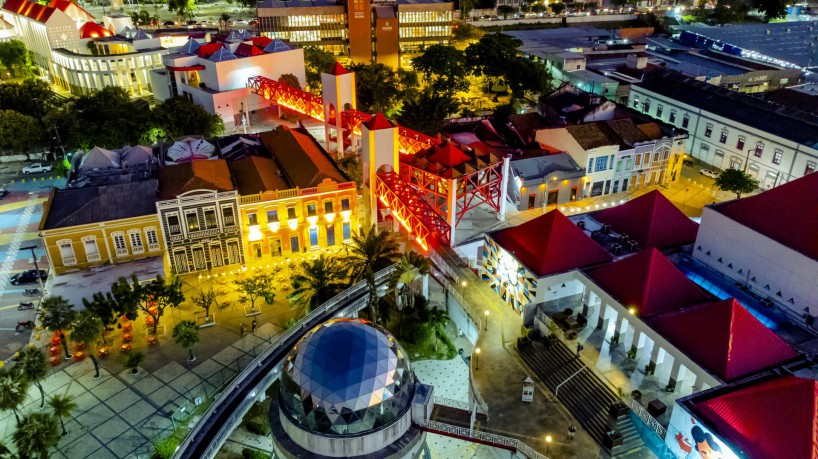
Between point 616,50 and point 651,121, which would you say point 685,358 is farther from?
point 616,50

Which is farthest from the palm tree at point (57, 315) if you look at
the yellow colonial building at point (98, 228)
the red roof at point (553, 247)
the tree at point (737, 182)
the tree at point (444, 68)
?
the tree at point (444, 68)

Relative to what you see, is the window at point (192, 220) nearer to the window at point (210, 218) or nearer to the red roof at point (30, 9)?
the window at point (210, 218)

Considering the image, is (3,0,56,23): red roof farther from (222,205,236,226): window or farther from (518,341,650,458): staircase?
(518,341,650,458): staircase

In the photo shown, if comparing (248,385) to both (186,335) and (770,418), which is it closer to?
(186,335)

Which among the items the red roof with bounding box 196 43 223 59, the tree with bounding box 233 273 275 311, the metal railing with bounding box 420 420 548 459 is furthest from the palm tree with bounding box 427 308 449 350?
the red roof with bounding box 196 43 223 59

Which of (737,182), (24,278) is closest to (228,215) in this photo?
(24,278)
